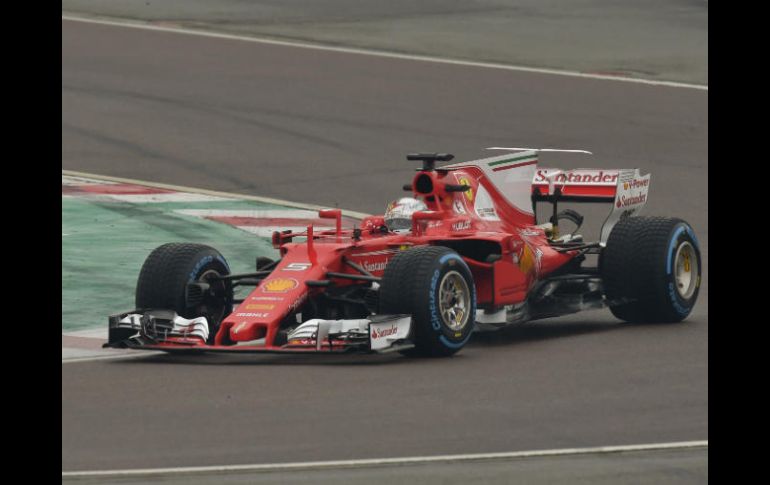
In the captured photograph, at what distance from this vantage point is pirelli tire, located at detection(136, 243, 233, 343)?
1338 centimetres

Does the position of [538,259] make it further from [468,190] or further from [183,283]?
[183,283]

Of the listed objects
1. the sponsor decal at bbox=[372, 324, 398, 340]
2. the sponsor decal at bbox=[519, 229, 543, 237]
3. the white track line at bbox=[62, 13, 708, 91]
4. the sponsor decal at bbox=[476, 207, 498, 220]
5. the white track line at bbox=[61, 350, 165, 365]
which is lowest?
the white track line at bbox=[61, 350, 165, 365]

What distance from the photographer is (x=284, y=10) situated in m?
35.5

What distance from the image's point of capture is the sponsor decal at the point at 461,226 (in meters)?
13.8

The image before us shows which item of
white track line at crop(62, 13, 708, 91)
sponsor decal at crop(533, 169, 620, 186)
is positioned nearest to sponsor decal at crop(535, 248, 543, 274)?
sponsor decal at crop(533, 169, 620, 186)

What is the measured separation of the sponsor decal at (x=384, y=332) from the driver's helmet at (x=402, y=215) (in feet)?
4.98

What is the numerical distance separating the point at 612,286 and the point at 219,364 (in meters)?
3.50

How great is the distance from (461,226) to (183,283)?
2.23 metres

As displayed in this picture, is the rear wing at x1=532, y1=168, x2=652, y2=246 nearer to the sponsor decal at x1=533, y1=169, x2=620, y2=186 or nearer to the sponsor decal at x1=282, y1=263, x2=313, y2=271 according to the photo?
the sponsor decal at x1=533, y1=169, x2=620, y2=186

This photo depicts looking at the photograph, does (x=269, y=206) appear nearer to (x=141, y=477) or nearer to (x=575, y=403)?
(x=575, y=403)

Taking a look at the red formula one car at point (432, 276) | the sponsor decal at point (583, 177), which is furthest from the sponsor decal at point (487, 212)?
the sponsor decal at point (583, 177)

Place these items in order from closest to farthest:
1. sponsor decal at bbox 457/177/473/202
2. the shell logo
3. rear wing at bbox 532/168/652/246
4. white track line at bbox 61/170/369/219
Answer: the shell logo → sponsor decal at bbox 457/177/473/202 → rear wing at bbox 532/168/652/246 → white track line at bbox 61/170/369/219

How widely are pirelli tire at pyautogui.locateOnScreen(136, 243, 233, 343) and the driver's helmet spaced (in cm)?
135

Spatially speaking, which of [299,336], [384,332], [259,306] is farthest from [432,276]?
[259,306]
